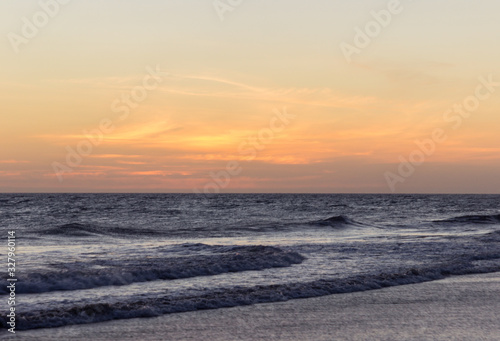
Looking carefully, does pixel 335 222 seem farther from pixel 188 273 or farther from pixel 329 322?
pixel 329 322

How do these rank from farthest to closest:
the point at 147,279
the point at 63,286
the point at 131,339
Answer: the point at 147,279, the point at 63,286, the point at 131,339

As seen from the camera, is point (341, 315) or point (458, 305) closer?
point (341, 315)

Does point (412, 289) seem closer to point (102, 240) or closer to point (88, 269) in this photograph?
point (88, 269)

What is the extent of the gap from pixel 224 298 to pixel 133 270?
158 inches

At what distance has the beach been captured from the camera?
840 cm

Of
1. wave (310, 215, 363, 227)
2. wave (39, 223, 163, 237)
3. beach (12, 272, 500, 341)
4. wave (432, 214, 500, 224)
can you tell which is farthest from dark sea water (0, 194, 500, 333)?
wave (432, 214, 500, 224)

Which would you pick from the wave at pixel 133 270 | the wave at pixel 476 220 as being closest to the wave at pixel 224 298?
the wave at pixel 133 270

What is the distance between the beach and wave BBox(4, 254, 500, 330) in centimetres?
31

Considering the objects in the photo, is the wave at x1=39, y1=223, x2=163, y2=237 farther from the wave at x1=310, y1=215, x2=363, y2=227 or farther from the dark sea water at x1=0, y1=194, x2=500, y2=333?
the wave at x1=310, y1=215, x2=363, y2=227

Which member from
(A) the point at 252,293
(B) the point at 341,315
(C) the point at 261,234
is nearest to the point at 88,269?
(A) the point at 252,293

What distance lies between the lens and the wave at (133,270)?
41.5 feet

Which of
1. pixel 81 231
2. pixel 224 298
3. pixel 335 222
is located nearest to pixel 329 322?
pixel 224 298

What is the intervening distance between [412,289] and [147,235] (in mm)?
20704

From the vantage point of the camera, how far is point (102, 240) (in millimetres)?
26453
